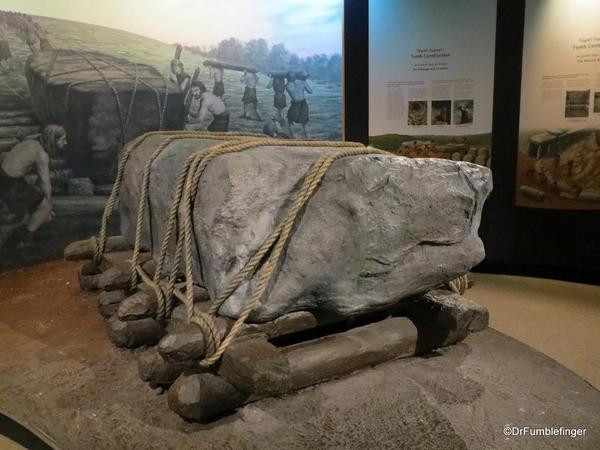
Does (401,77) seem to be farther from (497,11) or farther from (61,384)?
(61,384)

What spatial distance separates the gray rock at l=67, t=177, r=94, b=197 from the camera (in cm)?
471

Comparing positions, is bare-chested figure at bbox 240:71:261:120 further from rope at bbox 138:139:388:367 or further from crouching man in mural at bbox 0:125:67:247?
rope at bbox 138:139:388:367

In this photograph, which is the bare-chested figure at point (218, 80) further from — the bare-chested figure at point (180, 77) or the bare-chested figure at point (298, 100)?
the bare-chested figure at point (298, 100)

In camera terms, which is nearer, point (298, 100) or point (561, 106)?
point (561, 106)

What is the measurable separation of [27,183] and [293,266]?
341 centimetres

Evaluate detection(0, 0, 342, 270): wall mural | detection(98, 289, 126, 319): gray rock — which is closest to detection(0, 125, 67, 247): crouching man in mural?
detection(0, 0, 342, 270): wall mural

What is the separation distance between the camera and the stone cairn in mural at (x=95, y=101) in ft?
15.0

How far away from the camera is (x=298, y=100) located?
19.5 feet

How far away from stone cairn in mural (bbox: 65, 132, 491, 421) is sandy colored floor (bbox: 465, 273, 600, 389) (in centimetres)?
103

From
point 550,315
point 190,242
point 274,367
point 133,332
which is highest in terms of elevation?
point 190,242

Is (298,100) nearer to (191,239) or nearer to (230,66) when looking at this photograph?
(230,66)

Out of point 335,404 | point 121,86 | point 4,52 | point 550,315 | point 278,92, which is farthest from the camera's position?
point 278,92

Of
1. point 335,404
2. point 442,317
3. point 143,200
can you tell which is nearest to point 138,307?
point 143,200

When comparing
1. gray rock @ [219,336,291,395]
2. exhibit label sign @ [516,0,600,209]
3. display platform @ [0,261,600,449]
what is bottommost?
display platform @ [0,261,600,449]
